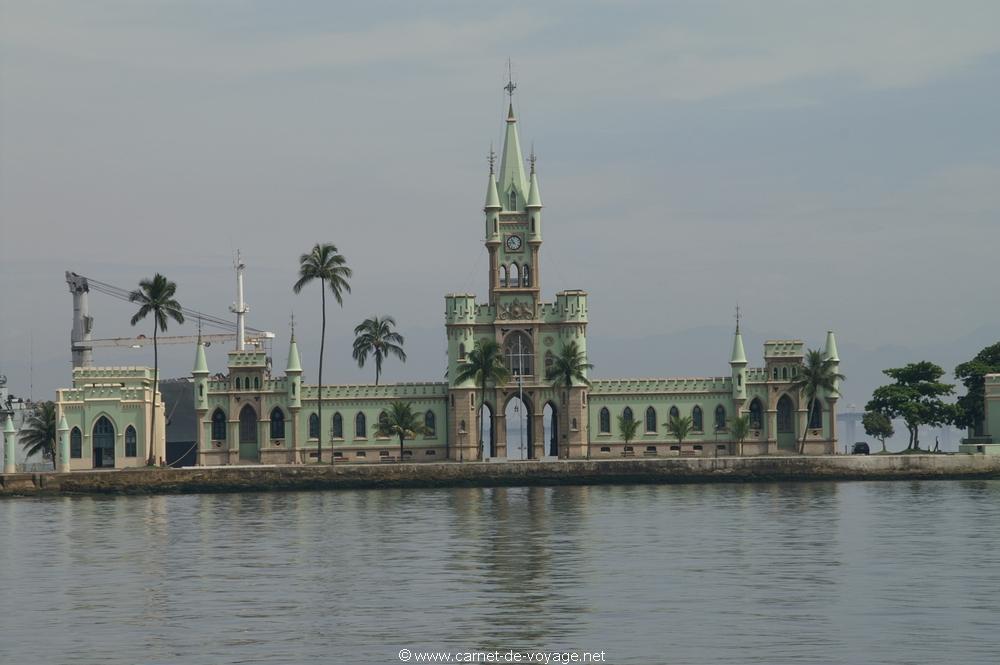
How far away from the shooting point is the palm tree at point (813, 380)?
116 metres

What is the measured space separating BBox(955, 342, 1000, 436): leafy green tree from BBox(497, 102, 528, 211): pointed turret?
112ft

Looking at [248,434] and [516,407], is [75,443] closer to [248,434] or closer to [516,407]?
[248,434]

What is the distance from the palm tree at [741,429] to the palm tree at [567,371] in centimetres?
Answer: 1031

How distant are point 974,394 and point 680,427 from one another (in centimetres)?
2202

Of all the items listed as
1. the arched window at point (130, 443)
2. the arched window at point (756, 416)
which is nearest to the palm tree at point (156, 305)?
the arched window at point (130, 443)

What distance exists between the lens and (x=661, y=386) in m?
119

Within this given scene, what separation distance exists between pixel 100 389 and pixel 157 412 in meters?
5.58

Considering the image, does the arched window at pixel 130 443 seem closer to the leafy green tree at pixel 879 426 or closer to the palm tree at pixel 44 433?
the palm tree at pixel 44 433

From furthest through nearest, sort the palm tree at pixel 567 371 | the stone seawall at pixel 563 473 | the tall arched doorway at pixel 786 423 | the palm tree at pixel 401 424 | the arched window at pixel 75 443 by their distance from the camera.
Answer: the tall arched doorway at pixel 786 423, the palm tree at pixel 401 424, the palm tree at pixel 567 371, the arched window at pixel 75 443, the stone seawall at pixel 563 473

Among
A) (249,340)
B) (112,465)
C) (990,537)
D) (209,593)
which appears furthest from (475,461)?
(209,593)

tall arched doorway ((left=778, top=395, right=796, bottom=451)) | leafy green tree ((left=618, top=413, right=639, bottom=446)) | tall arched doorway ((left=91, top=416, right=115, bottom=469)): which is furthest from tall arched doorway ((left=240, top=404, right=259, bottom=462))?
tall arched doorway ((left=778, top=395, right=796, bottom=451))

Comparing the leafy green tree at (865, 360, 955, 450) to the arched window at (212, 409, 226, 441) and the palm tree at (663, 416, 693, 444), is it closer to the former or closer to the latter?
the palm tree at (663, 416, 693, 444)

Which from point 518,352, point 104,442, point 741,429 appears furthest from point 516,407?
point 104,442

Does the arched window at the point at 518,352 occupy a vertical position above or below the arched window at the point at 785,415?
above
